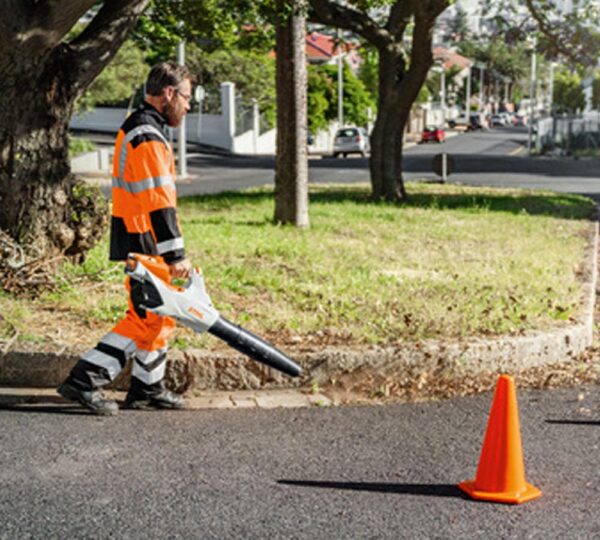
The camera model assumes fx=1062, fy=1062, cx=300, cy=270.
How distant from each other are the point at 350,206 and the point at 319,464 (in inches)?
488

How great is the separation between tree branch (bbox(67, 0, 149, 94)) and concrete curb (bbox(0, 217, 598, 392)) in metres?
2.94

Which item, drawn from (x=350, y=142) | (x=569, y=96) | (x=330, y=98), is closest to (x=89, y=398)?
(x=350, y=142)

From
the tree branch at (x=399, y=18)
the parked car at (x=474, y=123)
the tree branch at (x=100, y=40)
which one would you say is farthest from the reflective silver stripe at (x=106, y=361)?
the parked car at (x=474, y=123)

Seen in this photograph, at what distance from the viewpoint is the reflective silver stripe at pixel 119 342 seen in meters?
5.72

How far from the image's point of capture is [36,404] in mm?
6020

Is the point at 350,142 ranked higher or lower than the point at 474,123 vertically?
lower

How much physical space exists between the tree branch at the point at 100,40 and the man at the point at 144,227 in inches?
114

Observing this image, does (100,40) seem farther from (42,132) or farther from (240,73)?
(240,73)

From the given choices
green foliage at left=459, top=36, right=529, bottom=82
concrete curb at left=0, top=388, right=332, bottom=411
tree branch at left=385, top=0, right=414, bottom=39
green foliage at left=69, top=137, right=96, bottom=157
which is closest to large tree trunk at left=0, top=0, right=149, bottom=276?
concrete curb at left=0, top=388, right=332, bottom=411

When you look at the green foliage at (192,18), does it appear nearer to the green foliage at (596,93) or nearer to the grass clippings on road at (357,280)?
the grass clippings on road at (357,280)

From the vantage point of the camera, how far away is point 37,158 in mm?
A: 8242

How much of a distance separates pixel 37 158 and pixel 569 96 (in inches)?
4474

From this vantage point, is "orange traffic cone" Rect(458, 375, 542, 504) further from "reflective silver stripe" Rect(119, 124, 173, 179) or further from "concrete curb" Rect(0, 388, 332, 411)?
"reflective silver stripe" Rect(119, 124, 173, 179)

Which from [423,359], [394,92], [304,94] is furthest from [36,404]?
[394,92]
